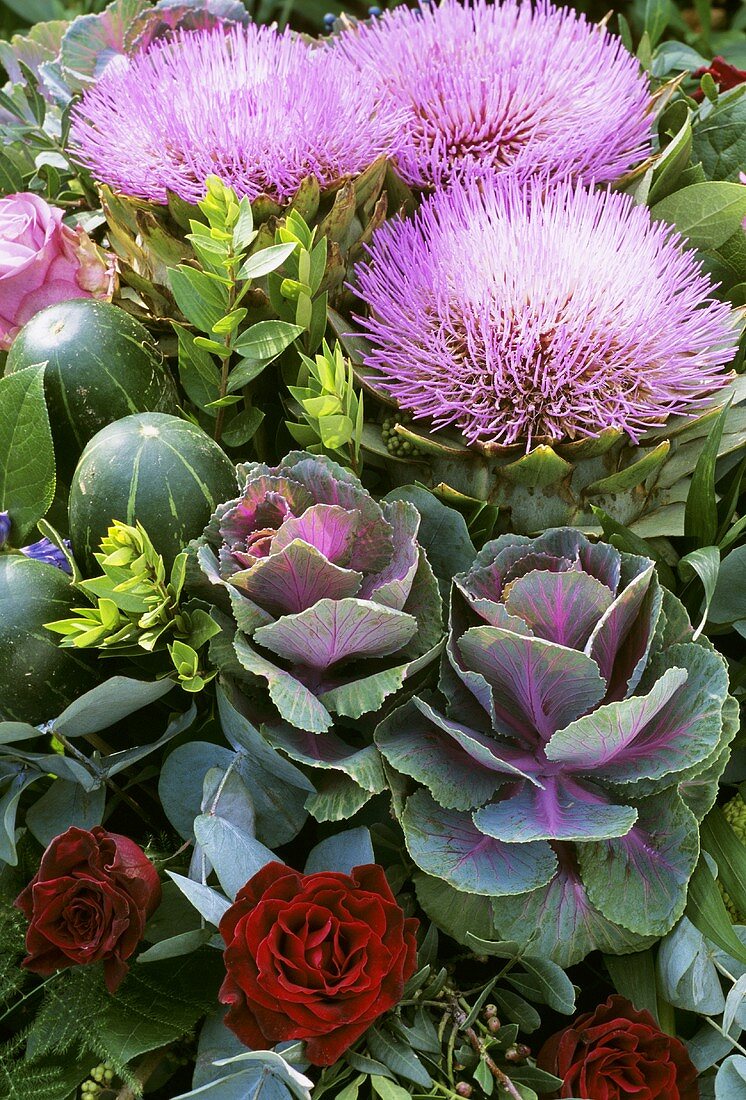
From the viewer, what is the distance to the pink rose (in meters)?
0.83

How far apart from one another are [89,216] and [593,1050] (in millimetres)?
784

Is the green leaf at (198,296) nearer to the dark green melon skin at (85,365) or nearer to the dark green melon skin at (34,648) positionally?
the dark green melon skin at (85,365)

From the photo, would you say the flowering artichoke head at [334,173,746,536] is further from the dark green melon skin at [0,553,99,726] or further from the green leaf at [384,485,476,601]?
the dark green melon skin at [0,553,99,726]

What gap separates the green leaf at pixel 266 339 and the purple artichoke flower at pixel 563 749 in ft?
0.66

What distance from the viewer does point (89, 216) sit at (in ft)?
3.21

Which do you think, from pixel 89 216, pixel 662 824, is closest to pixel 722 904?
pixel 662 824

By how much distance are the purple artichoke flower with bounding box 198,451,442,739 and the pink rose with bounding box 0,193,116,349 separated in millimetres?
280

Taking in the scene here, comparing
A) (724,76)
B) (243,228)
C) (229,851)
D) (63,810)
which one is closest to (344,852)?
(229,851)

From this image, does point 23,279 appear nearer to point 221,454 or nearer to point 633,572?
point 221,454

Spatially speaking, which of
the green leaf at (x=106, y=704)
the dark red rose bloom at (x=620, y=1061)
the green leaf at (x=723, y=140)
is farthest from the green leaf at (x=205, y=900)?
the green leaf at (x=723, y=140)

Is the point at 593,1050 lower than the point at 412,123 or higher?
lower

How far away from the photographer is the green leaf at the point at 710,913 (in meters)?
0.65

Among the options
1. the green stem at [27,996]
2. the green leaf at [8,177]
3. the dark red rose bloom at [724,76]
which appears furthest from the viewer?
the dark red rose bloom at [724,76]

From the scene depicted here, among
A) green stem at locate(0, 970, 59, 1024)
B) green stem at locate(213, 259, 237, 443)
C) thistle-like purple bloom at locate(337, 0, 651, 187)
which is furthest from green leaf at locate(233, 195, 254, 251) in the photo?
green stem at locate(0, 970, 59, 1024)
